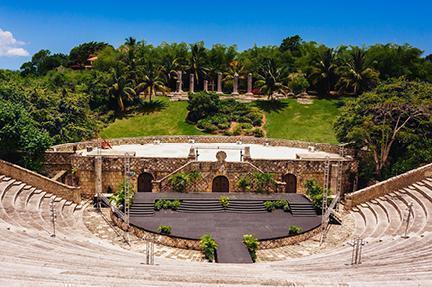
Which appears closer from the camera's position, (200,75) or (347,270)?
(347,270)

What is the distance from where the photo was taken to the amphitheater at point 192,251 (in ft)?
36.0

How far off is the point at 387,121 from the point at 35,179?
94.2ft

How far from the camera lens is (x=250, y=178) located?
107 feet

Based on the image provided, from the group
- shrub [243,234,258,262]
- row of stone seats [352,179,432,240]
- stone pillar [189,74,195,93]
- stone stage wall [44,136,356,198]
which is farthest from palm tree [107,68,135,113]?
shrub [243,234,258,262]

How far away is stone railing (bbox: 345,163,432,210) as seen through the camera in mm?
28328

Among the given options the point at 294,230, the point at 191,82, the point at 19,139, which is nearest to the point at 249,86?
the point at 191,82

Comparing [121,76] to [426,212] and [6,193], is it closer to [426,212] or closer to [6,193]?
[6,193]

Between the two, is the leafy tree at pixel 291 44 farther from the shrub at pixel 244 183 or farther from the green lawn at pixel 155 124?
the shrub at pixel 244 183

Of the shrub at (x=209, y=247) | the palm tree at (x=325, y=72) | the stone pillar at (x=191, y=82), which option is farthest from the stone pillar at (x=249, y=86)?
the shrub at (x=209, y=247)

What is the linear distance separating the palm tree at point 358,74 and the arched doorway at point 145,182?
47115mm

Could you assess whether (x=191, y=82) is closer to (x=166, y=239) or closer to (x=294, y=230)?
(x=294, y=230)

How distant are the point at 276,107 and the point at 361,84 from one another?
51.4 feet

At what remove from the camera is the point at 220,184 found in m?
33.2

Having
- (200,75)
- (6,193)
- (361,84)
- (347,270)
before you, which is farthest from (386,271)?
(200,75)
